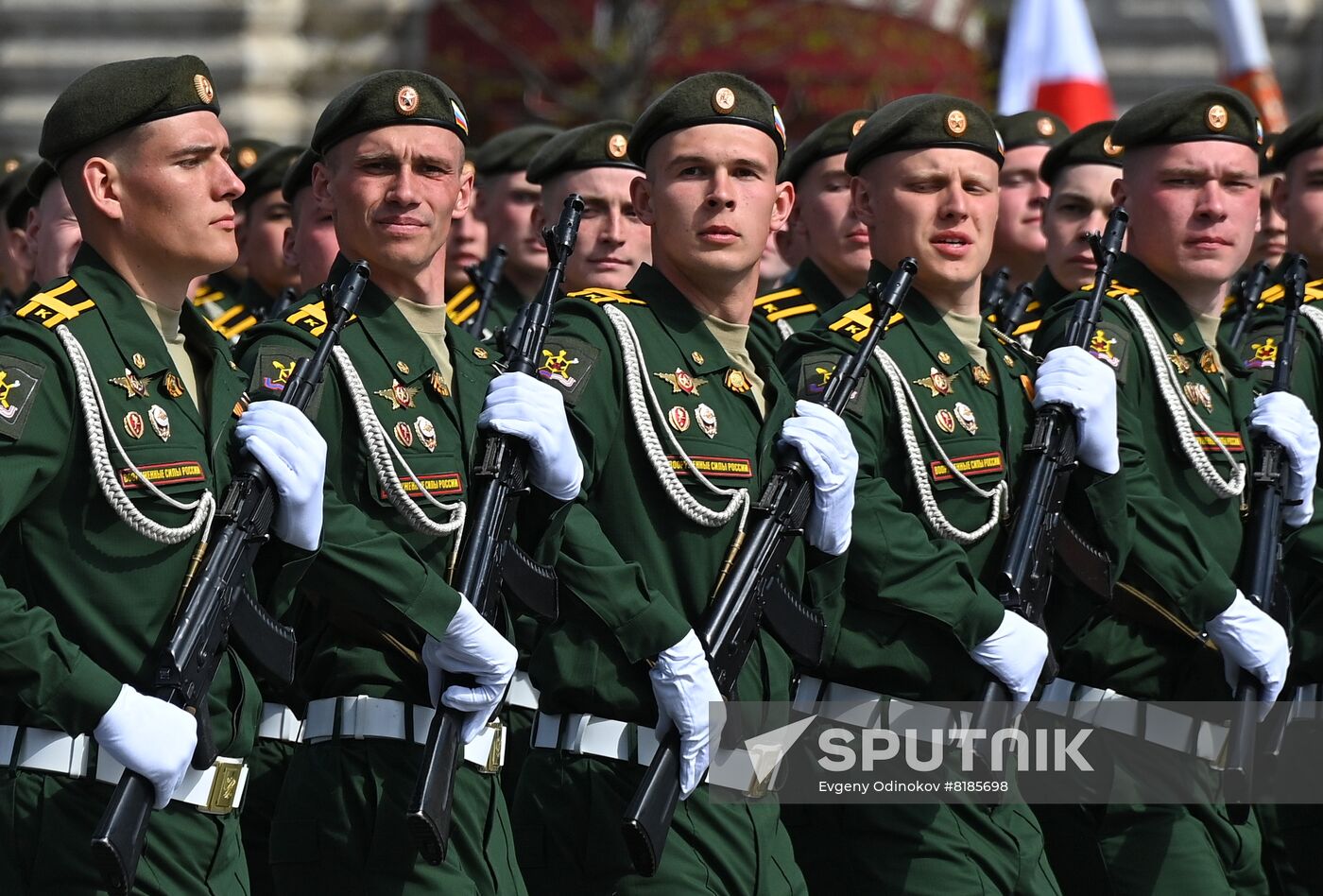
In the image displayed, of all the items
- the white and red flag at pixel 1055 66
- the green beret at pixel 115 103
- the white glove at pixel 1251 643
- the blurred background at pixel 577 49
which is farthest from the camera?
the blurred background at pixel 577 49

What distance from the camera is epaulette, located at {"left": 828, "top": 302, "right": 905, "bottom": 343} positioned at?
6062mm

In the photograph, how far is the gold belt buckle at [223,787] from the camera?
16.0ft

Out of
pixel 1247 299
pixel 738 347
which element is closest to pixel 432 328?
pixel 738 347

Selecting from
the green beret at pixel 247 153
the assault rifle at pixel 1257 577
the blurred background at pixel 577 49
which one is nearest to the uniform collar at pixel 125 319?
the assault rifle at pixel 1257 577

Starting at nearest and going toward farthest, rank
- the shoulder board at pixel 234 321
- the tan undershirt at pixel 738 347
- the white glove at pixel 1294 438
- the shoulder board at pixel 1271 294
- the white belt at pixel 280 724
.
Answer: the tan undershirt at pixel 738 347, the white belt at pixel 280 724, the white glove at pixel 1294 438, the shoulder board at pixel 1271 294, the shoulder board at pixel 234 321

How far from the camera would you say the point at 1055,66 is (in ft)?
40.2

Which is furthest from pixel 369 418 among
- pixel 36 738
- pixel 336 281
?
pixel 36 738

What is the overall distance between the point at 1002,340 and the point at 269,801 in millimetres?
2348

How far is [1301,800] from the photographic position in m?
6.92

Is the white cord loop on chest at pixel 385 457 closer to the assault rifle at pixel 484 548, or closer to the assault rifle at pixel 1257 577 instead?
the assault rifle at pixel 484 548

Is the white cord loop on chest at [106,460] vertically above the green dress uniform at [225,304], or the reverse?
the green dress uniform at [225,304]

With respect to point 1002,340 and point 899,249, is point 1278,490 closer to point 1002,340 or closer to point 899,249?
point 1002,340

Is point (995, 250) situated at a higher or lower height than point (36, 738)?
higher

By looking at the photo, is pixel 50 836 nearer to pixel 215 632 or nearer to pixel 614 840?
pixel 215 632
